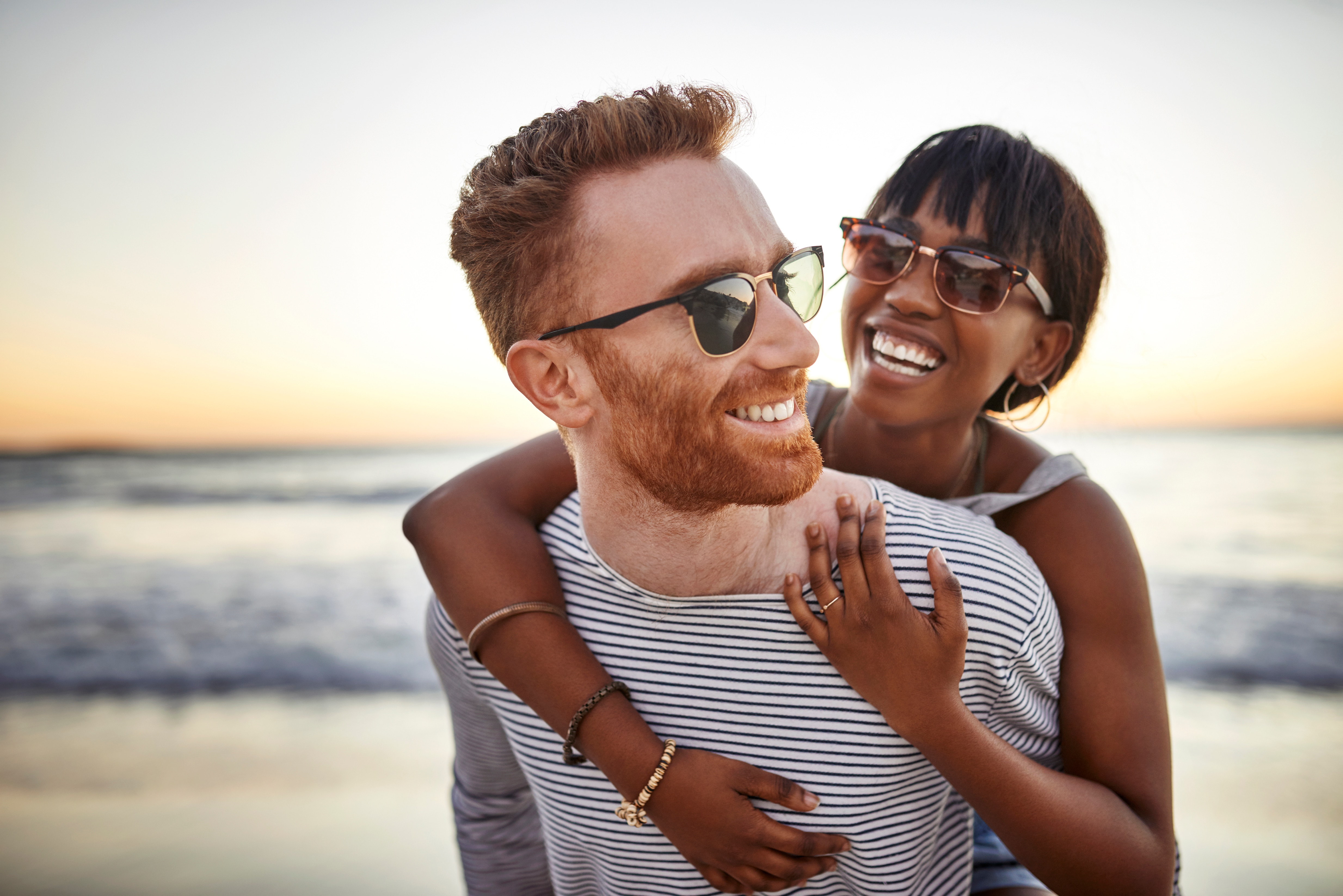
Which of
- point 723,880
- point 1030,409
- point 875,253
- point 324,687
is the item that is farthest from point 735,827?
point 324,687

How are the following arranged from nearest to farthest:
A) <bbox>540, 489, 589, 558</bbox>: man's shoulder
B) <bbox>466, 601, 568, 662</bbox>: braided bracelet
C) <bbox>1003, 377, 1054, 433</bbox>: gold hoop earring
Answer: <bbox>466, 601, 568, 662</bbox>: braided bracelet, <bbox>540, 489, 589, 558</bbox>: man's shoulder, <bbox>1003, 377, 1054, 433</bbox>: gold hoop earring

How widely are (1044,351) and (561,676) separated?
6.51ft

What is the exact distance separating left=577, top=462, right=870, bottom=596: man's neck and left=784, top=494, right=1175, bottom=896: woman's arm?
98 millimetres

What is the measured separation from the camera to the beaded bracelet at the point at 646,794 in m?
1.86

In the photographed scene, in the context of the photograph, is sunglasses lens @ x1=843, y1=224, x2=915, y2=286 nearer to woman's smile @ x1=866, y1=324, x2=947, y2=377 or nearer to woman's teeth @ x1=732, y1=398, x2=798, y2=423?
woman's smile @ x1=866, y1=324, x2=947, y2=377

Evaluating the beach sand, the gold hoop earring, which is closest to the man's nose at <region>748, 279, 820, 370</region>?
the gold hoop earring

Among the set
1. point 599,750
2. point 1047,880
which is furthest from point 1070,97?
point 599,750

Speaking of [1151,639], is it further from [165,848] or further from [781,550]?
[165,848]

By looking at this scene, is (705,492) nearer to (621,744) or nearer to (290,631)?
(621,744)

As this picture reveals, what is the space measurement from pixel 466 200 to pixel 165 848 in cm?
441

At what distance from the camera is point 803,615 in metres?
1.87

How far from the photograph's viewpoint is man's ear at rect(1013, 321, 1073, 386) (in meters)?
2.68

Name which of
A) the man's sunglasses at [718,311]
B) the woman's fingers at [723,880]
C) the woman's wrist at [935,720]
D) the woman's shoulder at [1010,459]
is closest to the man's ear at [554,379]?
the man's sunglasses at [718,311]

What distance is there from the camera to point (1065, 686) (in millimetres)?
2049
